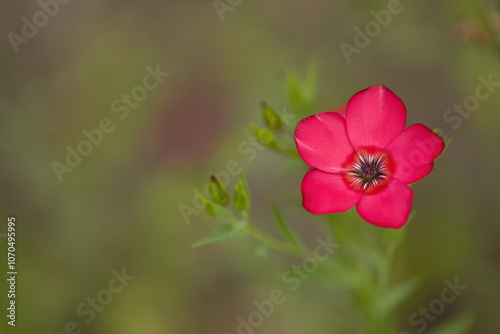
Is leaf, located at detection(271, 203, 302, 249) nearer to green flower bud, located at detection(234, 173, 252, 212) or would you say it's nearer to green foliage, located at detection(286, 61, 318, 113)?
green flower bud, located at detection(234, 173, 252, 212)

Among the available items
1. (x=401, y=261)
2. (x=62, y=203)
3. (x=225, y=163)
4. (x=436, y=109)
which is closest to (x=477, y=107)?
(x=436, y=109)

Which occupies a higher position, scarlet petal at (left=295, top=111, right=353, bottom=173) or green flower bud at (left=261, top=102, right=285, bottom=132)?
green flower bud at (left=261, top=102, right=285, bottom=132)

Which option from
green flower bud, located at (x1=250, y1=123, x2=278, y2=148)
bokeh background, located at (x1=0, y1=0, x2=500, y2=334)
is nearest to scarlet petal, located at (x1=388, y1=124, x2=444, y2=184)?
green flower bud, located at (x1=250, y1=123, x2=278, y2=148)

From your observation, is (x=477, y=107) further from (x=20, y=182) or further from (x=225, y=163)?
(x=20, y=182)

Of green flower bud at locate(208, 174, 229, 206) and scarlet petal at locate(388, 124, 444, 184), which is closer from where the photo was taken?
scarlet petal at locate(388, 124, 444, 184)

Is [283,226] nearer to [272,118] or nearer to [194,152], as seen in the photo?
[272,118]

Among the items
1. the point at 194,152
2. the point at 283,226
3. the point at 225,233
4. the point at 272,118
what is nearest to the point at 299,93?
the point at 272,118

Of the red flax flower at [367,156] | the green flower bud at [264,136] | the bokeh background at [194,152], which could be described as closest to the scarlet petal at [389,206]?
the red flax flower at [367,156]
